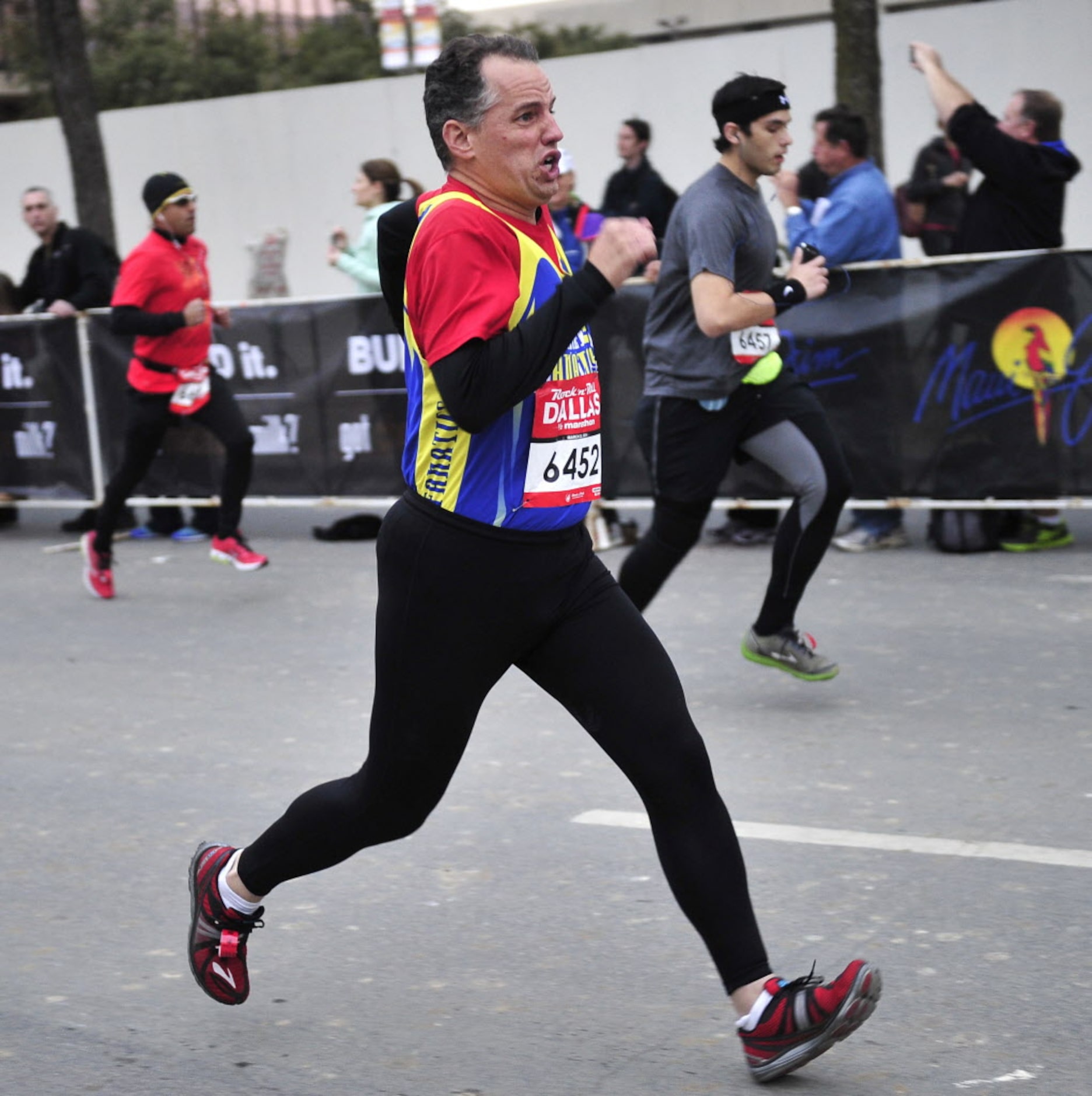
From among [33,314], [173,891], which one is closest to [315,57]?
[33,314]

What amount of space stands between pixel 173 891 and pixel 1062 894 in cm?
211

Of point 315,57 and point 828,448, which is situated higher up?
point 315,57

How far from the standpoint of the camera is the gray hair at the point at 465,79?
3.01 m

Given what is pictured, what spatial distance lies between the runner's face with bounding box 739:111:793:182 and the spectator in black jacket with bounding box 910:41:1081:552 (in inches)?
112

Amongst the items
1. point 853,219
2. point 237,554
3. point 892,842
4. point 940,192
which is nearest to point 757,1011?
point 892,842

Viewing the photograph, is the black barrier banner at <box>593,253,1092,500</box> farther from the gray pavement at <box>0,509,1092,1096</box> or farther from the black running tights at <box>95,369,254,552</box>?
the black running tights at <box>95,369,254,552</box>

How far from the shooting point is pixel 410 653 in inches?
123

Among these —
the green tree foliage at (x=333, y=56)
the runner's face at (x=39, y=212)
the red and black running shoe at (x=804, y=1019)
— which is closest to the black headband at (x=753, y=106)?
the red and black running shoe at (x=804, y=1019)

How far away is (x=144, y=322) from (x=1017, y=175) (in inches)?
168

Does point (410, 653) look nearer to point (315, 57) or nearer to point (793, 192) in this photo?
point (793, 192)

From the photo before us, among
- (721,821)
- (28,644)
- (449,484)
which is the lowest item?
(28,644)

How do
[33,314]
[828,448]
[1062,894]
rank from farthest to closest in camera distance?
[33,314] < [828,448] < [1062,894]

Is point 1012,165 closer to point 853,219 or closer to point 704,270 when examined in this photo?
point 853,219

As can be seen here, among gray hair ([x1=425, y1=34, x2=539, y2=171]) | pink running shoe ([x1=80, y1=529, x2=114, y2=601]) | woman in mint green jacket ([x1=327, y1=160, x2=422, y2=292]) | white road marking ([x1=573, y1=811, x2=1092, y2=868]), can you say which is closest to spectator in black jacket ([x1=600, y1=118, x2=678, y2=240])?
woman in mint green jacket ([x1=327, y1=160, x2=422, y2=292])
